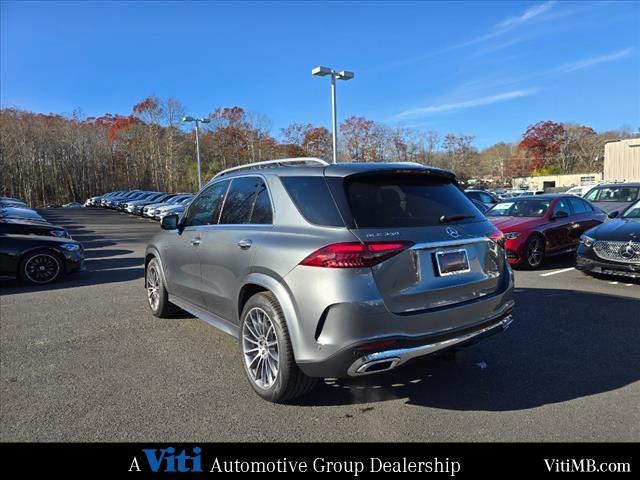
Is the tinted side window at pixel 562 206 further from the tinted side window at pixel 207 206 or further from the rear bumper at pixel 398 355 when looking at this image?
the tinted side window at pixel 207 206

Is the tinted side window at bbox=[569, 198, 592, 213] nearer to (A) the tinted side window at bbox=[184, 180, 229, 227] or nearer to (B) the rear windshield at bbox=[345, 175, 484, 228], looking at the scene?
(B) the rear windshield at bbox=[345, 175, 484, 228]

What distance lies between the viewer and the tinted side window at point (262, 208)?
3588 mm

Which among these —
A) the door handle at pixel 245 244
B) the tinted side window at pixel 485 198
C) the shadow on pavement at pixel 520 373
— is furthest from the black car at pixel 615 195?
the door handle at pixel 245 244

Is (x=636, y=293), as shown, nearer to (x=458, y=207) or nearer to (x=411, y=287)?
(x=458, y=207)

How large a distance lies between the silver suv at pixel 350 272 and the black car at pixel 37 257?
609 centimetres

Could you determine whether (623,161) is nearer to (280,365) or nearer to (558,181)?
(558,181)

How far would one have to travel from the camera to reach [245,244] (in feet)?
11.9

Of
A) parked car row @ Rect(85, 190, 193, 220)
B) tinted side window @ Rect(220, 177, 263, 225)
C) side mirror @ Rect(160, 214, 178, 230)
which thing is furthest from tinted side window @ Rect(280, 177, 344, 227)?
parked car row @ Rect(85, 190, 193, 220)

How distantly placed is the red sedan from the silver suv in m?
5.74

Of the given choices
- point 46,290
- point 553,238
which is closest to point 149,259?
point 46,290

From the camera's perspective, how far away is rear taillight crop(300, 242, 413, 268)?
287 centimetres

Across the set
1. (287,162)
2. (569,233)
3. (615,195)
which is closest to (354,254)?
(287,162)
